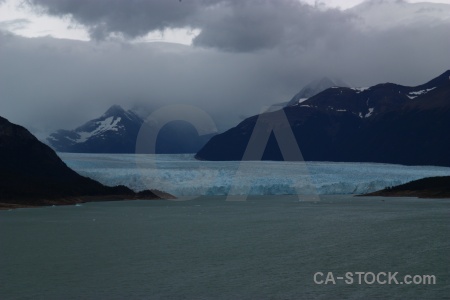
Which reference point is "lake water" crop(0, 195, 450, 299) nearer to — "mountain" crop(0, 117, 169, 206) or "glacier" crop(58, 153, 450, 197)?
"mountain" crop(0, 117, 169, 206)

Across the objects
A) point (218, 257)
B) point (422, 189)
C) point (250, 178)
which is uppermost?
point (250, 178)

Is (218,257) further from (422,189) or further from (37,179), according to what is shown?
(422,189)

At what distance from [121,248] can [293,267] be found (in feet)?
51.2

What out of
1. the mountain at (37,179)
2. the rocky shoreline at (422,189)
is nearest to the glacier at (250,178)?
the rocky shoreline at (422,189)

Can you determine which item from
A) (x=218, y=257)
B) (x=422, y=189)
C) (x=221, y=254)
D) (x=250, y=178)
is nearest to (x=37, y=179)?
(x=250, y=178)

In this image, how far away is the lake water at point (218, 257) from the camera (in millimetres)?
30953

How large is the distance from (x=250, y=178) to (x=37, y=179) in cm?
4010

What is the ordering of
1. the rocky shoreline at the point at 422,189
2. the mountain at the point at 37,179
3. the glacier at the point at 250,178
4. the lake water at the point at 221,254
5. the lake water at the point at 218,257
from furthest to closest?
the rocky shoreline at the point at 422,189, the glacier at the point at 250,178, the mountain at the point at 37,179, the lake water at the point at 221,254, the lake water at the point at 218,257

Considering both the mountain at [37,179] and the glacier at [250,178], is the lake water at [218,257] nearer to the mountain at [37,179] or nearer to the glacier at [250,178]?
the mountain at [37,179]

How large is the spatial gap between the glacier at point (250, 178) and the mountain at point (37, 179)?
7.04 ft

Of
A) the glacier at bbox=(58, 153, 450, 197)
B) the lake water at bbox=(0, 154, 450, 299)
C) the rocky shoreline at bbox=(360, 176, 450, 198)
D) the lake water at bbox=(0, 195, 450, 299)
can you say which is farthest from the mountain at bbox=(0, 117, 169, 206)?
the rocky shoreline at bbox=(360, 176, 450, 198)

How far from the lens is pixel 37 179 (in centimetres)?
12206

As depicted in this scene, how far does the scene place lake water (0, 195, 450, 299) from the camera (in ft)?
102

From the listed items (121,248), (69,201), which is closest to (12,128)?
(69,201)
